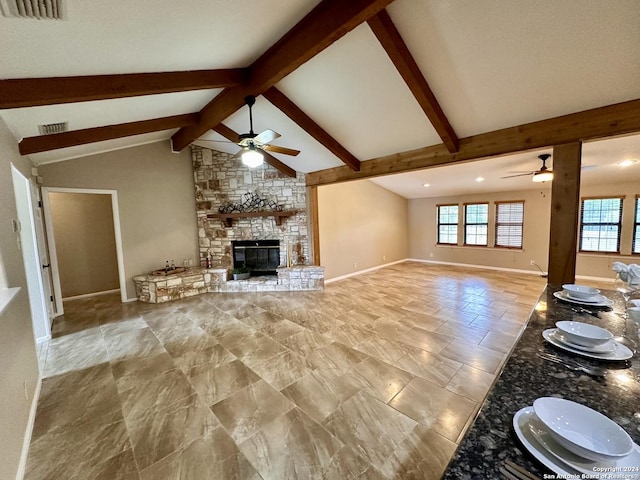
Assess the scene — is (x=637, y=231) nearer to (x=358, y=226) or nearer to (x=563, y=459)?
(x=358, y=226)

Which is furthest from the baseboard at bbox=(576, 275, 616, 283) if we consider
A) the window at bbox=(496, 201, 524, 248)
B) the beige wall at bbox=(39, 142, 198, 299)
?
the beige wall at bbox=(39, 142, 198, 299)

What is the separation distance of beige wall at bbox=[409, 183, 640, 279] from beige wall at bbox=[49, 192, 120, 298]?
9.06m

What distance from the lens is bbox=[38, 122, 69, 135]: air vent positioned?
3.08m

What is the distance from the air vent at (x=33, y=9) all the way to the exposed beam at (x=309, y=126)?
7.38 feet

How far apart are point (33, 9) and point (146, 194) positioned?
15.1 feet

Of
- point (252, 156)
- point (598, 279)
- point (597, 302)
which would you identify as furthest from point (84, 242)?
point (598, 279)

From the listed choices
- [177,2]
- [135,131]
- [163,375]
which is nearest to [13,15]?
[177,2]

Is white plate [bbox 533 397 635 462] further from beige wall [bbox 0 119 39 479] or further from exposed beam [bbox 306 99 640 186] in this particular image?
exposed beam [bbox 306 99 640 186]

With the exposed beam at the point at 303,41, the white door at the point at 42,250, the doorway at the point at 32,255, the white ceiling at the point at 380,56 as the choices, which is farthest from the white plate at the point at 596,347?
the white door at the point at 42,250

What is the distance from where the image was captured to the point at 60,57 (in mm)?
2004

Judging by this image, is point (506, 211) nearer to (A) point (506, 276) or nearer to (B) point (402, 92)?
(A) point (506, 276)

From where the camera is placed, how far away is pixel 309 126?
4109 millimetres

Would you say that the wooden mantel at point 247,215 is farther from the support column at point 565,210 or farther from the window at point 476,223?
the window at point 476,223

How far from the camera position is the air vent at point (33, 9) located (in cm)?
138
